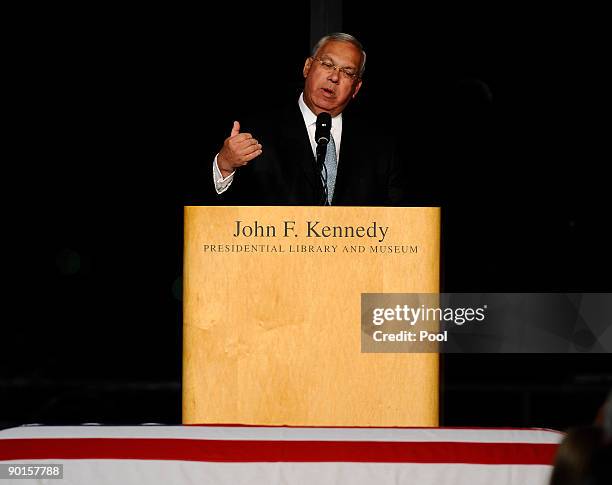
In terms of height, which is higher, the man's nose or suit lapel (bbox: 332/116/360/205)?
the man's nose

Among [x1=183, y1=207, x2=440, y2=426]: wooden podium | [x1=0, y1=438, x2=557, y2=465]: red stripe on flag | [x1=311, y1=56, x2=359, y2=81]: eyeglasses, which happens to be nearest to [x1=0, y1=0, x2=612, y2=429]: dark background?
[x1=311, y1=56, x2=359, y2=81]: eyeglasses

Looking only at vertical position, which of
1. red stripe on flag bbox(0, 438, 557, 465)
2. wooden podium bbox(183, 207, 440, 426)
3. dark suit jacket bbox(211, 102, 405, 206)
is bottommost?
red stripe on flag bbox(0, 438, 557, 465)

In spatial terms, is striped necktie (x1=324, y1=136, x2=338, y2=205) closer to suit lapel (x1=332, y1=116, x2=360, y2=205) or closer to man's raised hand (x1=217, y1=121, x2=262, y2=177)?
suit lapel (x1=332, y1=116, x2=360, y2=205)

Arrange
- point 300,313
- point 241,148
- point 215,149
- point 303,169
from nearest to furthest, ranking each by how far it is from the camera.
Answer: point 300,313 < point 241,148 < point 303,169 < point 215,149

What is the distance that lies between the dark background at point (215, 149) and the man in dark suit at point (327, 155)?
94.5 inches

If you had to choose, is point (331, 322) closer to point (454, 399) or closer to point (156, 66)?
point (156, 66)

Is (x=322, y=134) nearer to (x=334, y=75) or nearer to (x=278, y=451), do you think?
(x=334, y=75)

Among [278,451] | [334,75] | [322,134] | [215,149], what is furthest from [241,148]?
[215,149]

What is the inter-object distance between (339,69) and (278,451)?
1344mm

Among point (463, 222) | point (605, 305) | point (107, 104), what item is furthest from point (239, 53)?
point (605, 305)

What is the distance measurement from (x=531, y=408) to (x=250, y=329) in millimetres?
5406

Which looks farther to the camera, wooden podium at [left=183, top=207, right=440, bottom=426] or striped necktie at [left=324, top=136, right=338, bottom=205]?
striped necktie at [left=324, top=136, right=338, bottom=205]

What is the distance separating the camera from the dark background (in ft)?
19.3

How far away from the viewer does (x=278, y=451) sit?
6.11ft
